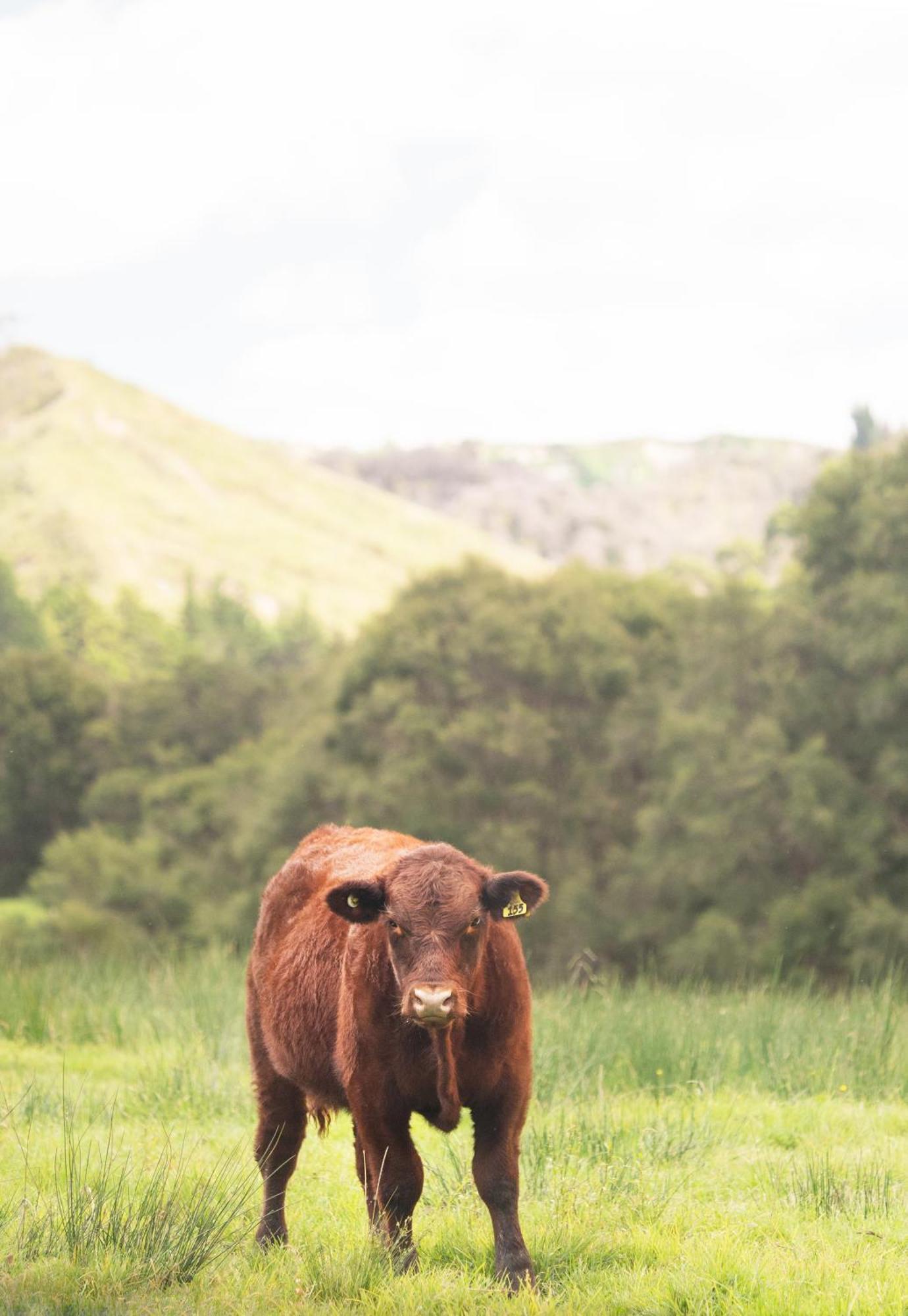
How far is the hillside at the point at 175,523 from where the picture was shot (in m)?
137

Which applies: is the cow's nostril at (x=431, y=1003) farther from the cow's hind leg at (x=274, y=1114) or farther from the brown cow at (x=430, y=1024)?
the cow's hind leg at (x=274, y=1114)

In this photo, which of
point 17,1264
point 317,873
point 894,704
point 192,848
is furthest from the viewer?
point 192,848

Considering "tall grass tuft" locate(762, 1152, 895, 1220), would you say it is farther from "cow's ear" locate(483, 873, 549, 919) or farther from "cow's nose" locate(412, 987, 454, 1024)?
"cow's nose" locate(412, 987, 454, 1024)

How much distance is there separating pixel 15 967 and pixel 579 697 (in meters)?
26.2

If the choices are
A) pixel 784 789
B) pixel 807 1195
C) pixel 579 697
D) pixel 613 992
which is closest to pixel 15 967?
pixel 613 992

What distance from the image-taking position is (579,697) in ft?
127

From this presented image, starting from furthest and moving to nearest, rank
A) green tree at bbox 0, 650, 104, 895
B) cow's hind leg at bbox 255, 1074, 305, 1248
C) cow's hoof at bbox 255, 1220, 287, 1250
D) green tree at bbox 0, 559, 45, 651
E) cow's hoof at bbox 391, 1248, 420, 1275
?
green tree at bbox 0, 559, 45, 651, green tree at bbox 0, 650, 104, 895, cow's hind leg at bbox 255, 1074, 305, 1248, cow's hoof at bbox 255, 1220, 287, 1250, cow's hoof at bbox 391, 1248, 420, 1275

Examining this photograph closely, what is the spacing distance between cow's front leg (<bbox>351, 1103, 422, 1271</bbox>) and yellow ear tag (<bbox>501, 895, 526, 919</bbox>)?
0.81m

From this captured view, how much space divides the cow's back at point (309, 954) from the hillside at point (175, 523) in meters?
116

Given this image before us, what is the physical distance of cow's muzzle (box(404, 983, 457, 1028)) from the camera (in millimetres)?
4711

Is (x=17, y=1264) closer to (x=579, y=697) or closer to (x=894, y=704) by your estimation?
(x=894, y=704)

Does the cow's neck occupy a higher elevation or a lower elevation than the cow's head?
lower

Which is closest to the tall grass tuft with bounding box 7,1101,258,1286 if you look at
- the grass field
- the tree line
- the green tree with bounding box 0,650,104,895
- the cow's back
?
the grass field

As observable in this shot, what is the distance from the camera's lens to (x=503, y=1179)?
5184 millimetres
